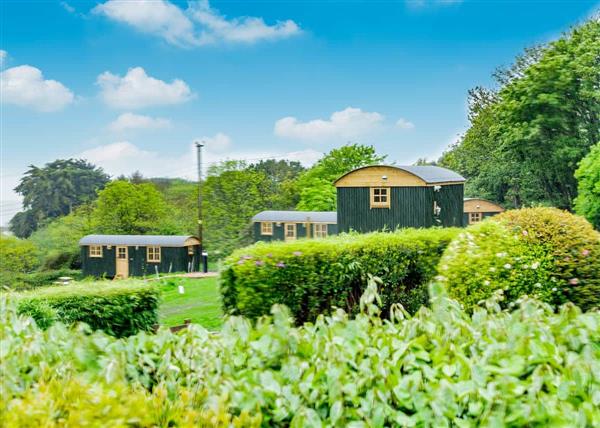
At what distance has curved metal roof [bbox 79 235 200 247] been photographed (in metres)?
12.0

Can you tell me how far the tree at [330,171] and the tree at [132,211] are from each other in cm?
375

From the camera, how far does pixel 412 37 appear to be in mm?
7980

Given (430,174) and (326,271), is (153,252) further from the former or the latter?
(326,271)

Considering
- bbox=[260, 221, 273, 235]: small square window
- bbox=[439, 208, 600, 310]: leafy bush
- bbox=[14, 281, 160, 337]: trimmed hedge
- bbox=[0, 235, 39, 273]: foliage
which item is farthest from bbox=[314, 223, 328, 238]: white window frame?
bbox=[0, 235, 39, 273]: foliage

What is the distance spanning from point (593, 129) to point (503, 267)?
8507 mm

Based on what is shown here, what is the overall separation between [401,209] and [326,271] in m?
3.88

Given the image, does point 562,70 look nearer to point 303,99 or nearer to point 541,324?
point 303,99

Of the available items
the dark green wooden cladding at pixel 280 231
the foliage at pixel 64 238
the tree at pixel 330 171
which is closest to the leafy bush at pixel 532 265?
the dark green wooden cladding at pixel 280 231

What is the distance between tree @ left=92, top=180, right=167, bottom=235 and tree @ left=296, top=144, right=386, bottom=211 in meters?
3.75

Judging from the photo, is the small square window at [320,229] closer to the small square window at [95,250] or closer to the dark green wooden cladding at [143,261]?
the dark green wooden cladding at [143,261]

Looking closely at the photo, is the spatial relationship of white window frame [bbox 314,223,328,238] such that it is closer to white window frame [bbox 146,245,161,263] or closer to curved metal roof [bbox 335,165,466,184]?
curved metal roof [bbox 335,165,466,184]

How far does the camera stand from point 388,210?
8.09 meters

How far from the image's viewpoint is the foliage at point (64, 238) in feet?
46.1

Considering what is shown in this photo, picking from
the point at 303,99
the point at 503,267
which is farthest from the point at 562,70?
the point at 503,267
